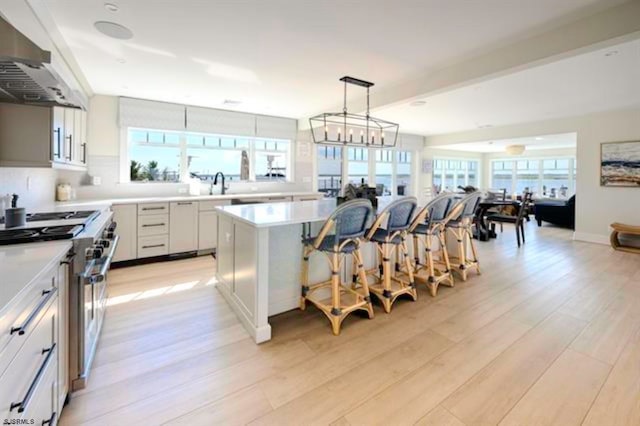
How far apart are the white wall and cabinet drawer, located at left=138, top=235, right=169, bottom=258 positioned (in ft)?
24.2

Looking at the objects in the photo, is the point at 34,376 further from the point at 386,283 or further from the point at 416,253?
the point at 416,253

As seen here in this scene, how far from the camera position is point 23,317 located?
1011 millimetres

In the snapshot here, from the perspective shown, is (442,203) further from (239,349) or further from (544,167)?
(544,167)

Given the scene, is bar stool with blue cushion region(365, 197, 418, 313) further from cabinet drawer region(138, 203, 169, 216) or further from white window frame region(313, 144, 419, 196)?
white window frame region(313, 144, 419, 196)

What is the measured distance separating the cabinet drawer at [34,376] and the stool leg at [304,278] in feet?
5.57

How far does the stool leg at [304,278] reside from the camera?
272 centimetres

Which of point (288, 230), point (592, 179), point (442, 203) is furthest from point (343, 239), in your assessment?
point (592, 179)

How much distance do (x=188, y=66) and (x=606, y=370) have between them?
4413 mm

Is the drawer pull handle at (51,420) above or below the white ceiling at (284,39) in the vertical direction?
below

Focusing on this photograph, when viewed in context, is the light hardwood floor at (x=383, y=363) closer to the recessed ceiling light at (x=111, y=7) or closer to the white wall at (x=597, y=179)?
the recessed ceiling light at (x=111, y=7)

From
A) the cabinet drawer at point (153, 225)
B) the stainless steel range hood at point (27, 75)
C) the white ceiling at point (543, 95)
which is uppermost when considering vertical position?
the white ceiling at point (543, 95)

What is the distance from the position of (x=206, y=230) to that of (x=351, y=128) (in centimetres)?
317

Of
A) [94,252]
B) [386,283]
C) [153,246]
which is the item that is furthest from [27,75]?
[153,246]

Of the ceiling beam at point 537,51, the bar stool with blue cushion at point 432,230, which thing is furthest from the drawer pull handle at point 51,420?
the ceiling beam at point 537,51
